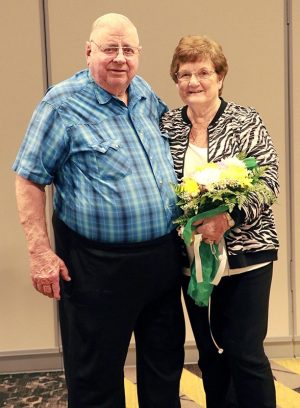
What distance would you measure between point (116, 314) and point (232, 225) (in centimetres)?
57

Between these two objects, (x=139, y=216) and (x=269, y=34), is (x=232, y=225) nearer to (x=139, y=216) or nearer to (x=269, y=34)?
(x=139, y=216)

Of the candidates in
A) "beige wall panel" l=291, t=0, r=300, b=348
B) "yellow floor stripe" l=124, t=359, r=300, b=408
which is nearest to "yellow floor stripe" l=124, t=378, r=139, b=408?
"yellow floor stripe" l=124, t=359, r=300, b=408

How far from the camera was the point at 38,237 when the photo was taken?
2379 mm

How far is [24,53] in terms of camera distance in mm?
3617

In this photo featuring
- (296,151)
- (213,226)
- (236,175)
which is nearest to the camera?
(236,175)

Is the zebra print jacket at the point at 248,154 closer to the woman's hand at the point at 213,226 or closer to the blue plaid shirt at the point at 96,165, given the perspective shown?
the woman's hand at the point at 213,226

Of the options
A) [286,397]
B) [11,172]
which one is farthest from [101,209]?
[286,397]

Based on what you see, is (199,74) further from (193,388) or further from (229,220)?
(193,388)

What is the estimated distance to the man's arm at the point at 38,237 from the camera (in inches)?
93.0

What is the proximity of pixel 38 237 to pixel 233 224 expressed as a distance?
0.76 m

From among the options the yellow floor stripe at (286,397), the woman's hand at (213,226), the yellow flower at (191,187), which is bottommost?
the yellow floor stripe at (286,397)

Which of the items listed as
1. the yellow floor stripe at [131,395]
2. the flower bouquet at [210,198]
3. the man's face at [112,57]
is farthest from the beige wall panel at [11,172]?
the flower bouquet at [210,198]

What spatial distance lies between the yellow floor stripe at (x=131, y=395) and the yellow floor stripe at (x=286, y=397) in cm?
77

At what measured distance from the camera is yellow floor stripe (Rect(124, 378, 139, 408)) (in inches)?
132
